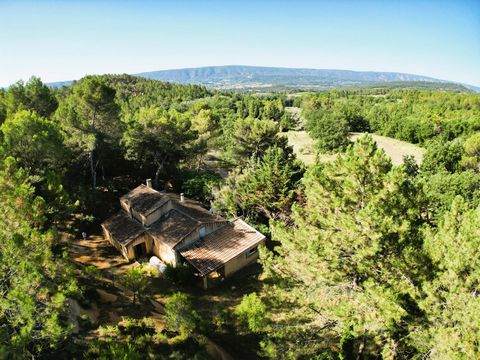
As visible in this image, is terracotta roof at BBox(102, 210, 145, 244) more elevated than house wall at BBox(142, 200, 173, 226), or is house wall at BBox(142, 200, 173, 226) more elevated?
house wall at BBox(142, 200, 173, 226)

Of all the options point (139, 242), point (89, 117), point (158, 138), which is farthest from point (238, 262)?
point (89, 117)

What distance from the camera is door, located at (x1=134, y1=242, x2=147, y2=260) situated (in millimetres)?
25453

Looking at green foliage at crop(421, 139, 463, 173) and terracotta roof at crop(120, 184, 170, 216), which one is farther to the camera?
green foliage at crop(421, 139, 463, 173)

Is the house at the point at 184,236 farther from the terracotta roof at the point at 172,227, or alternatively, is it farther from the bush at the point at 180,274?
the bush at the point at 180,274

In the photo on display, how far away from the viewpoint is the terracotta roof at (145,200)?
25.9 metres

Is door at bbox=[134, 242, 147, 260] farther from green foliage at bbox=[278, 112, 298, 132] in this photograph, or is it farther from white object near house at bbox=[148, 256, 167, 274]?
green foliage at bbox=[278, 112, 298, 132]

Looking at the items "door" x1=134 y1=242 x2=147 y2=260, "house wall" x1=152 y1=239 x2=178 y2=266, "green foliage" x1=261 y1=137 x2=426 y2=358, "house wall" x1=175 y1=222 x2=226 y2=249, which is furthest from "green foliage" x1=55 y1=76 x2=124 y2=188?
"green foliage" x1=261 y1=137 x2=426 y2=358

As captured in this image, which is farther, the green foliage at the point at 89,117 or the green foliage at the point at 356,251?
the green foliage at the point at 89,117

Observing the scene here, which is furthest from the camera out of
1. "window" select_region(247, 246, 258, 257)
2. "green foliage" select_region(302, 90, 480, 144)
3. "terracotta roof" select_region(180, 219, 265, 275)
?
"green foliage" select_region(302, 90, 480, 144)

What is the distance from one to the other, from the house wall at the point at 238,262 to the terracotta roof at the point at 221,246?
49cm

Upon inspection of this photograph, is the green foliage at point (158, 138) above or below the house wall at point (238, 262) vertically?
above

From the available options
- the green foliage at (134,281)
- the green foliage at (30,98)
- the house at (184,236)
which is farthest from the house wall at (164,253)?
the green foliage at (30,98)

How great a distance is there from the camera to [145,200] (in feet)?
89.4

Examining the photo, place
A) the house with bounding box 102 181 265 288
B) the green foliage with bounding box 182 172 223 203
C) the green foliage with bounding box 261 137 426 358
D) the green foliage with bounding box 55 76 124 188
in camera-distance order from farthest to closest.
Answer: the green foliage with bounding box 182 172 223 203, the green foliage with bounding box 55 76 124 188, the house with bounding box 102 181 265 288, the green foliage with bounding box 261 137 426 358
